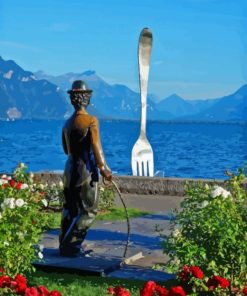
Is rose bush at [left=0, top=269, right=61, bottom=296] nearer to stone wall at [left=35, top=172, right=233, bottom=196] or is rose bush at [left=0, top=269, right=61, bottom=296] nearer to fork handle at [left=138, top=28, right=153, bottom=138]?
stone wall at [left=35, top=172, right=233, bottom=196]

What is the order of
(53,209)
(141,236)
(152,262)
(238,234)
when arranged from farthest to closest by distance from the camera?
1. (53,209)
2. (141,236)
3. (152,262)
4. (238,234)

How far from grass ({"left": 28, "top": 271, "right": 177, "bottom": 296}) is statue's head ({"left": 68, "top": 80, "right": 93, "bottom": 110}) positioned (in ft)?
6.99

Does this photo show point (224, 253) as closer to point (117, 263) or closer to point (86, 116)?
point (117, 263)

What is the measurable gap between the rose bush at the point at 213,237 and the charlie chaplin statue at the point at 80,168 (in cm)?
164

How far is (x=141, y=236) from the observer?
12.1m

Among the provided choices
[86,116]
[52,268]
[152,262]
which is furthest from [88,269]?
[86,116]

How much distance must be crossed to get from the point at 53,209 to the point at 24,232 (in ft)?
22.8

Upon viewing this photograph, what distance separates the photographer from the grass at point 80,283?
28.2 ft

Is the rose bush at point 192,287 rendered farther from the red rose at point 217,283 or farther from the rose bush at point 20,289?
the rose bush at point 20,289

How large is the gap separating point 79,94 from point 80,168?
94 cm

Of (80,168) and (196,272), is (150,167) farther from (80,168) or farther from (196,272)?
(196,272)

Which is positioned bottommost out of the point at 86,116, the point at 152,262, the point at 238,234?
the point at 152,262

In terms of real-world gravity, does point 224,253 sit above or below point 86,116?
below

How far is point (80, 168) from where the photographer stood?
988cm
